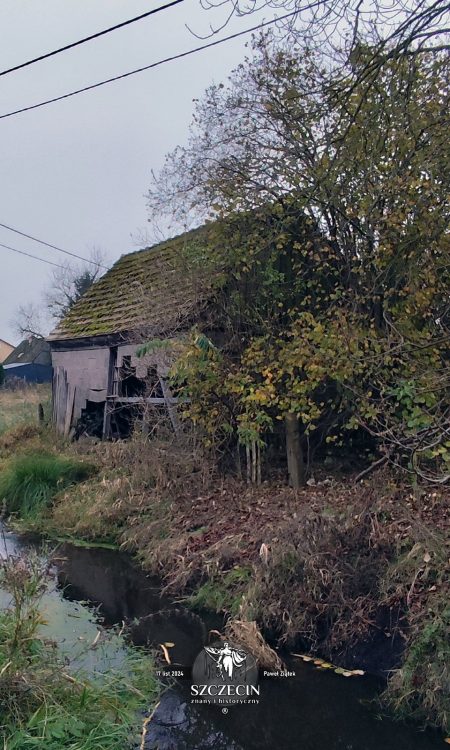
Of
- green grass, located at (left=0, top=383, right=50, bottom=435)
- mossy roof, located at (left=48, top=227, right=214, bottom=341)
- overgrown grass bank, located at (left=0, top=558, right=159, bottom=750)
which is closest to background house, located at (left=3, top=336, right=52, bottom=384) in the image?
green grass, located at (left=0, top=383, right=50, bottom=435)

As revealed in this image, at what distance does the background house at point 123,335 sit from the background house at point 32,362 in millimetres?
32037

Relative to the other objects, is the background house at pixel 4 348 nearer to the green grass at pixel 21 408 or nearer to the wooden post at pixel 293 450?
the green grass at pixel 21 408

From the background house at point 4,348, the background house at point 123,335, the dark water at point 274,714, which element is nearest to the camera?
the dark water at point 274,714

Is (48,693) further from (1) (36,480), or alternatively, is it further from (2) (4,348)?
(2) (4,348)

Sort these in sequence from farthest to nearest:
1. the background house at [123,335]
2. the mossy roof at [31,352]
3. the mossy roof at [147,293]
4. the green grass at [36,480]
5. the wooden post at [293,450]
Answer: the mossy roof at [31,352], the green grass at [36,480], the background house at [123,335], the mossy roof at [147,293], the wooden post at [293,450]

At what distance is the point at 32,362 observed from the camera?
4978 centimetres

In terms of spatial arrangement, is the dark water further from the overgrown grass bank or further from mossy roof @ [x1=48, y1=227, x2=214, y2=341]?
mossy roof @ [x1=48, y1=227, x2=214, y2=341]

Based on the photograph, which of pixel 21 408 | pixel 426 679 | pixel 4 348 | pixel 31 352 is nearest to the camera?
pixel 426 679

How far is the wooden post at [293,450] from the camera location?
29.1 feet

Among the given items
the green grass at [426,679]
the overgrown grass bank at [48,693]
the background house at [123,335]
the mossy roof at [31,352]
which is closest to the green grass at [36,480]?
the background house at [123,335]

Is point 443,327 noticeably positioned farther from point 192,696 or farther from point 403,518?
point 192,696

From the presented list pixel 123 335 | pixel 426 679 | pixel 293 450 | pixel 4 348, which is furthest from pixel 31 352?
pixel 426 679

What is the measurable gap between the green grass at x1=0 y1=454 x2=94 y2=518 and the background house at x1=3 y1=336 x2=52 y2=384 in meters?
35.3

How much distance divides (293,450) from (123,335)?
431 centimetres
